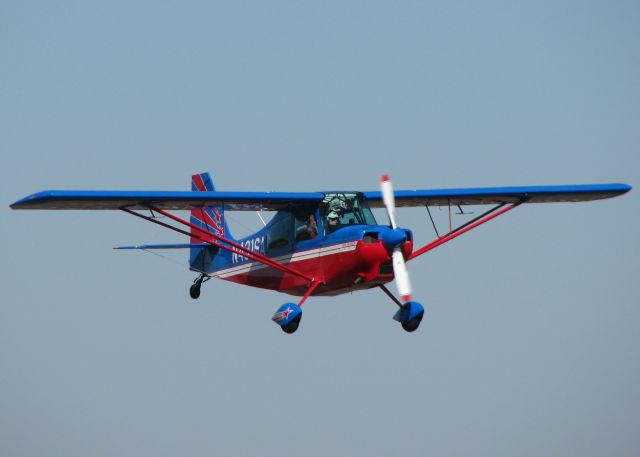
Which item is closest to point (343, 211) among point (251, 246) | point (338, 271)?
point (338, 271)

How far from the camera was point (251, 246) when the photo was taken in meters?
26.6

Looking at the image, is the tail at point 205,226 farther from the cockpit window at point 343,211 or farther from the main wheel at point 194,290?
the cockpit window at point 343,211

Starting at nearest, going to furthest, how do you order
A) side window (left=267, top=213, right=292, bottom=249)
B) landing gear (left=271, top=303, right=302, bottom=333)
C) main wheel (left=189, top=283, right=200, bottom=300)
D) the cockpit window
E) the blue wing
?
landing gear (left=271, top=303, right=302, bottom=333) → the cockpit window → side window (left=267, top=213, right=292, bottom=249) → the blue wing → main wheel (left=189, top=283, right=200, bottom=300)

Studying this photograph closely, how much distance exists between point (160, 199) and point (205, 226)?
612cm

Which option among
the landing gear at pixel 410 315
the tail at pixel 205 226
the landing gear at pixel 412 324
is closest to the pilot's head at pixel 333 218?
the landing gear at pixel 410 315

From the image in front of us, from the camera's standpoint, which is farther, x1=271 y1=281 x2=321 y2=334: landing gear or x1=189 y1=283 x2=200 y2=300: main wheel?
x1=189 y1=283 x2=200 y2=300: main wheel

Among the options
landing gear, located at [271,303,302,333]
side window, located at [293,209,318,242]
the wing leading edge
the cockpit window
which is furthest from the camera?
side window, located at [293,209,318,242]

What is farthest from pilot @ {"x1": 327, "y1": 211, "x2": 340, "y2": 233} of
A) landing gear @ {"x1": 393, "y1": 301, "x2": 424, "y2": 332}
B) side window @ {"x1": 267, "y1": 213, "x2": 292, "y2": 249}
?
landing gear @ {"x1": 393, "y1": 301, "x2": 424, "y2": 332}

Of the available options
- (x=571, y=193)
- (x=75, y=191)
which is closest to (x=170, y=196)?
(x=75, y=191)

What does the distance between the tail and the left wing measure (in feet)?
13.0

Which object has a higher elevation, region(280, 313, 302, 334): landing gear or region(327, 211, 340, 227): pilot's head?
region(327, 211, 340, 227): pilot's head

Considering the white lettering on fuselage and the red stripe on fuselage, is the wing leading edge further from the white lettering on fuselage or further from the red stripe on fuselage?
the red stripe on fuselage

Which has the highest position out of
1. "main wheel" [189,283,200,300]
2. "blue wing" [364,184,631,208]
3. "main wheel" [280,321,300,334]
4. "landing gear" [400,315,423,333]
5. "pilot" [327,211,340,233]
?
"blue wing" [364,184,631,208]

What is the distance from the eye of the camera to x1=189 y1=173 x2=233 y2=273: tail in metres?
29.0
